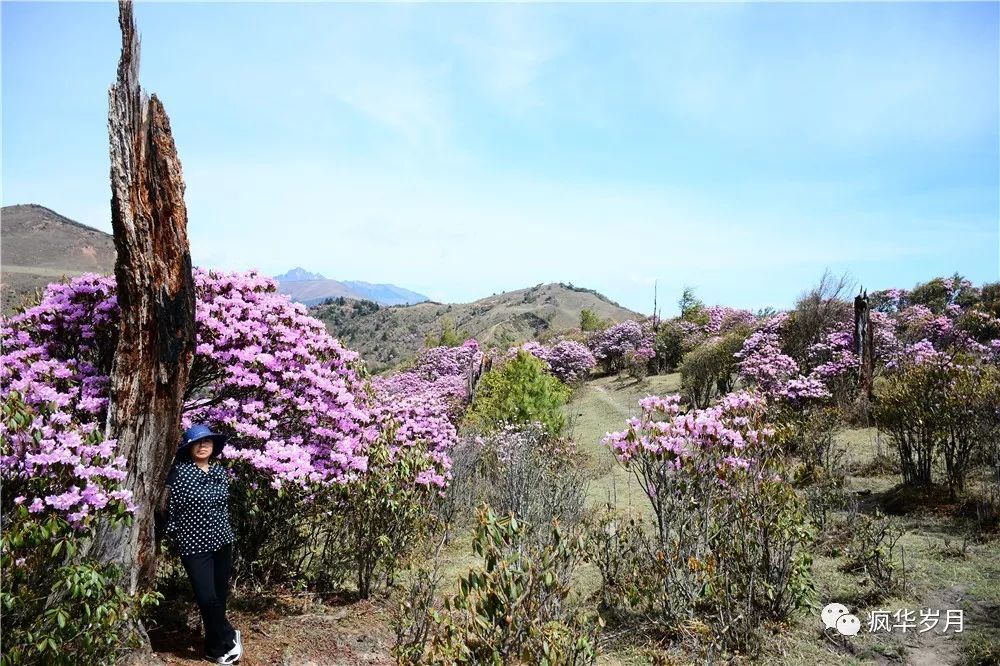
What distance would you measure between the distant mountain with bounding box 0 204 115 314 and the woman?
7585 centimetres

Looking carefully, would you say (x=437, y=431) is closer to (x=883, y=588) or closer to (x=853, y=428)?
(x=883, y=588)

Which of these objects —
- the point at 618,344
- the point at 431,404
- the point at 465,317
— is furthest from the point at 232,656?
the point at 465,317

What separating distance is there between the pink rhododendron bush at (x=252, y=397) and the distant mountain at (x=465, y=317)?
155ft

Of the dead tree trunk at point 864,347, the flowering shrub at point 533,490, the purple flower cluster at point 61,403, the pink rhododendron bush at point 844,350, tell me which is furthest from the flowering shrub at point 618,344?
the purple flower cluster at point 61,403

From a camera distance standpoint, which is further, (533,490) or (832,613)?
(533,490)

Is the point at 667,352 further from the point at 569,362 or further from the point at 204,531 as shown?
the point at 204,531

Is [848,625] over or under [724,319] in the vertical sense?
under

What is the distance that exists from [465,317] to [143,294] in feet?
237

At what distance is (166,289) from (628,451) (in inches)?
148

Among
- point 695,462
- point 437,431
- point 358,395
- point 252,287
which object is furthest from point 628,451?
point 437,431

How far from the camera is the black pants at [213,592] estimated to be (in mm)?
3746

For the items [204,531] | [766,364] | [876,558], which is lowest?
[876,558]

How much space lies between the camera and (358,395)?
541 cm

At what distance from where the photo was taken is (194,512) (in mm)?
3764
